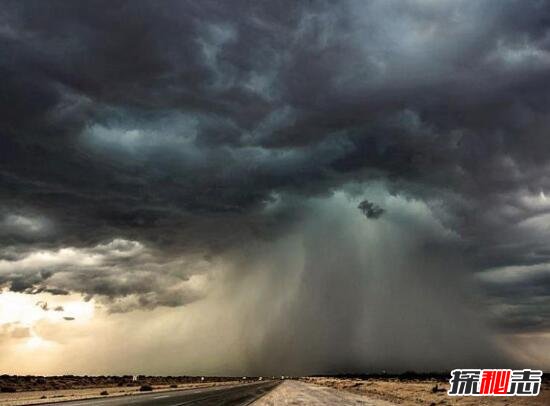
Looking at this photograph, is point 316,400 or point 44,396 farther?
point 44,396

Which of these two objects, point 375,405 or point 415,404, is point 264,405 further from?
point 415,404

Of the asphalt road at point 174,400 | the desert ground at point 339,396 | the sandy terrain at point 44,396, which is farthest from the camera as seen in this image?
the sandy terrain at point 44,396

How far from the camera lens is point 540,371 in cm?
2922

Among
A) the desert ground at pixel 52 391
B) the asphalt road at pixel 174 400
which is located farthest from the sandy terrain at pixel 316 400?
the desert ground at pixel 52 391

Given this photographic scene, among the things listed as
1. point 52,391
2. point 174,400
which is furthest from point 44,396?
point 52,391

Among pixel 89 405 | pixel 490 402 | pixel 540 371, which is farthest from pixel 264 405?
pixel 540 371

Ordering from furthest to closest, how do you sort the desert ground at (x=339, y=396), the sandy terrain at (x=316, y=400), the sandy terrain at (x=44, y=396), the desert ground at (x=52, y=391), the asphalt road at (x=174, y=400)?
1. the desert ground at (x=52, y=391)
2. the sandy terrain at (x=44, y=396)
3. the sandy terrain at (x=316, y=400)
4. the asphalt road at (x=174, y=400)
5. the desert ground at (x=339, y=396)

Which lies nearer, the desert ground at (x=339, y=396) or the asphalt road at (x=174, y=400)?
the desert ground at (x=339, y=396)

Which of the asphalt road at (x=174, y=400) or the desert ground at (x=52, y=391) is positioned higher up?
the asphalt road at (x=174, y=400)

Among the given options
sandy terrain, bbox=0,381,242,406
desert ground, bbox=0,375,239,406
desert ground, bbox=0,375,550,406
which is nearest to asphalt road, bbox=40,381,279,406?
desert ground, bbox=0,375,550,406

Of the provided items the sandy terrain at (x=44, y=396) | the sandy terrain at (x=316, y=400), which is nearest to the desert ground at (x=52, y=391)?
the sandy terrain at (x=44, y=396)

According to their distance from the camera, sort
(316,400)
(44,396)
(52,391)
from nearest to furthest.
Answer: (316,400) < (44,396) < (52,391)

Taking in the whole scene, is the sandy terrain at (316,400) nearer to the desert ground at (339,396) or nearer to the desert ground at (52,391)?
the desert ground at (339,396)

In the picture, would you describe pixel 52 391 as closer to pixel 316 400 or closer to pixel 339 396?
pixel 339 396
